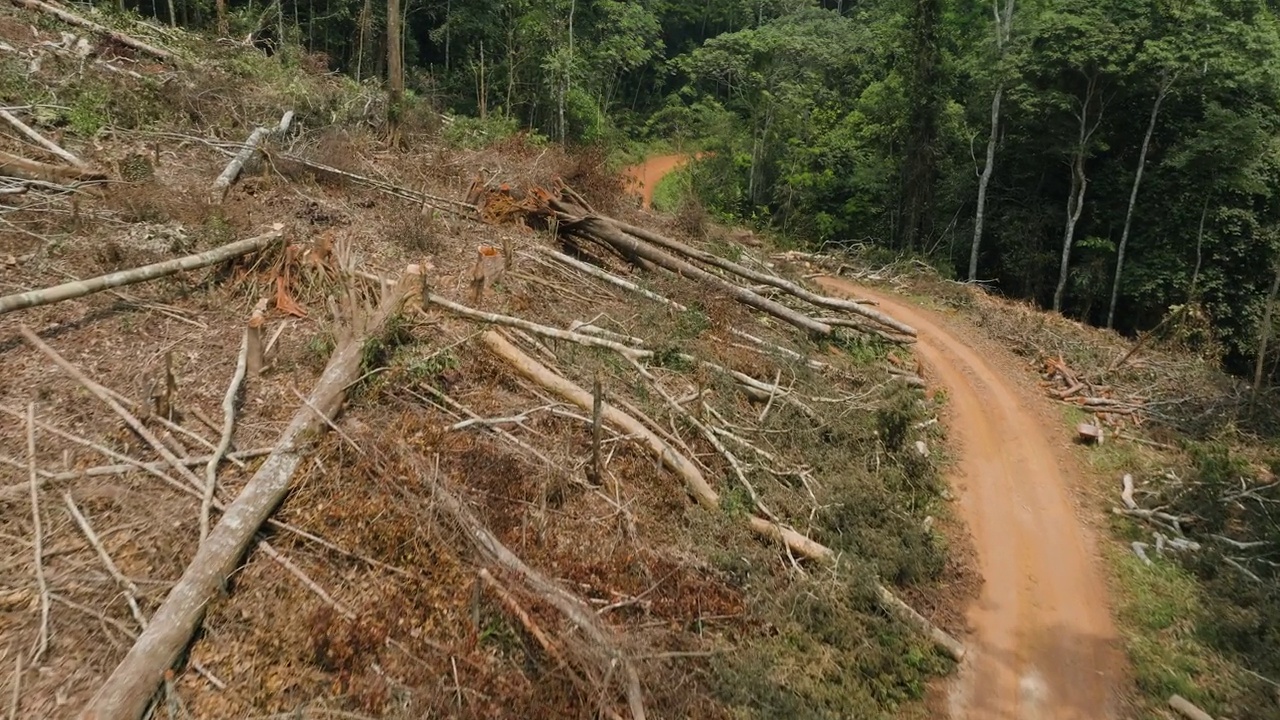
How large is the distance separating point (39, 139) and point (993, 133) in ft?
76.2

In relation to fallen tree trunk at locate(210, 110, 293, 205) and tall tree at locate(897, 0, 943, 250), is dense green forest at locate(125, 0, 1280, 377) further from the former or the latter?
fallen tree trunk at locate(210, 110, 293, 205)

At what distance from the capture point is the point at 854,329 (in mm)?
13461

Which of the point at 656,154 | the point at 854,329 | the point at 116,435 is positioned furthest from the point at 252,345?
the point at 656,154

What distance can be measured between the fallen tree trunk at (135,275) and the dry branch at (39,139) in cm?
347

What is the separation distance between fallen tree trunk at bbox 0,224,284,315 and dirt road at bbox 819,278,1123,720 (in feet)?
30.8

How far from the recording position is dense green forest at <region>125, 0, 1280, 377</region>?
757 inches

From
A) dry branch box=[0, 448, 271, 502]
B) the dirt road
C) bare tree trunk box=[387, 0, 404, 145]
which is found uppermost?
bare tree trunk box=[387, 0, 404, 145]

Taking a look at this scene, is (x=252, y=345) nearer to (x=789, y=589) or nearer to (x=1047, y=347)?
(x=789, y=589)

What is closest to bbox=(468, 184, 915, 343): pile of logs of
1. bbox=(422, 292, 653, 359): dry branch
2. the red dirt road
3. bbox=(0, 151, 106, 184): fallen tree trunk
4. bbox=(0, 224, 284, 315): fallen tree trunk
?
bbox=(422, 292, 653, 359): dry branch

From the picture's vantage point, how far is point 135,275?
8078mm

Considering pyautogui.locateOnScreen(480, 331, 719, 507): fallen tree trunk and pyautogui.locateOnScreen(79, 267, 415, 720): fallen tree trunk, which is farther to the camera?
pyautogui.locateOnScreen(480, 331, 719, 507): fallen tree trunk

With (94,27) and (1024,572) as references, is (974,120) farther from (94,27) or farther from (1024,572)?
(94,27)

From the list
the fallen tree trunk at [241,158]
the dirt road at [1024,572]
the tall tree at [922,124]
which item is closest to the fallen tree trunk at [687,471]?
the dirt road at [1024,572]

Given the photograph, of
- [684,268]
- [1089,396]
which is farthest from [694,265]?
[1089,396]
